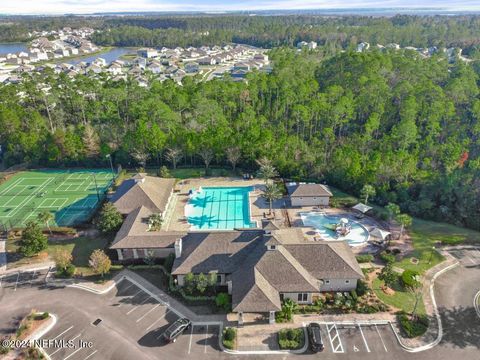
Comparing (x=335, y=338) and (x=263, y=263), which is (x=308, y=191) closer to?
(x=263, y=263)

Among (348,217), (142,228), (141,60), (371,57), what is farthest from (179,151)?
(141,60)

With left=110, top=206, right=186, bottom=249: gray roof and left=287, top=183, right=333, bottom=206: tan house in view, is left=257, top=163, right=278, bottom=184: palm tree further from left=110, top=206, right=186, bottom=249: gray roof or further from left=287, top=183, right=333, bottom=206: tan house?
left=110, top=206, right=186, bottom=249: gray roof

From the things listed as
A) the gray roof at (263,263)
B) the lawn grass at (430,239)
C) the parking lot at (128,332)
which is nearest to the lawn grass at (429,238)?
the lawn grass at (430,239)

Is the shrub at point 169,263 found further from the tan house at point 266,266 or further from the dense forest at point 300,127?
the dense forest at point 300,127

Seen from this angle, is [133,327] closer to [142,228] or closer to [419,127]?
[142,228]

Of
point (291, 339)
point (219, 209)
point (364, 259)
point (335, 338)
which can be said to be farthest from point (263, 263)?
point (219, 209)
